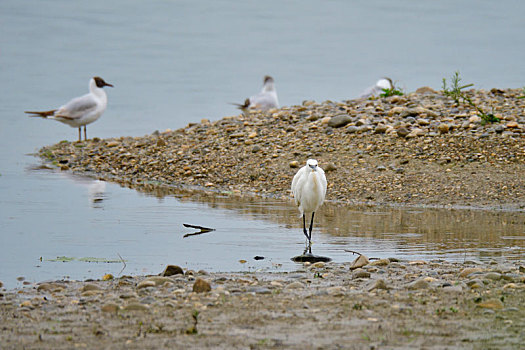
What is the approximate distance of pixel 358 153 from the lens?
13.1 metres

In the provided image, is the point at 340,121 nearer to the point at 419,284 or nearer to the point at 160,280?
the point at 419,284

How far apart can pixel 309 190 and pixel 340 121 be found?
198 inches

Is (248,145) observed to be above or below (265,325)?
above

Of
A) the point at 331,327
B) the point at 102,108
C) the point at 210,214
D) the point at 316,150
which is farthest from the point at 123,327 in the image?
the point at 102,108

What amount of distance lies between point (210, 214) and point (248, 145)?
3.90m

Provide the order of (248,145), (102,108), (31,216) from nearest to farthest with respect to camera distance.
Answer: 1. (31,216)
2. (248,145)
3. (102,108)

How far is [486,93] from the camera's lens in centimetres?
1556

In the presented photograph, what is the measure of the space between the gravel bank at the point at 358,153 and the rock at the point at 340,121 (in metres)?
0.02

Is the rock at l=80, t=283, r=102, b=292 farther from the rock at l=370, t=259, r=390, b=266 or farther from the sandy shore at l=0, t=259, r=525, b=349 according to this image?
the rock at l=370, t=259, r=390, b=266

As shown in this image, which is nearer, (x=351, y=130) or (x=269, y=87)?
(x=351, y=130)

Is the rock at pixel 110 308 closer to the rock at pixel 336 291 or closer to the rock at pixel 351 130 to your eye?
the rock at pixel 336 291

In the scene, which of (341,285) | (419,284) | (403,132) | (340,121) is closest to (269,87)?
(340,121)

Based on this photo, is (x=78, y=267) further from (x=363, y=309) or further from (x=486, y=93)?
(x=486, y=93)

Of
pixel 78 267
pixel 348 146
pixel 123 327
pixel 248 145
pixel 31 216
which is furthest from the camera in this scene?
pixel 248 145
